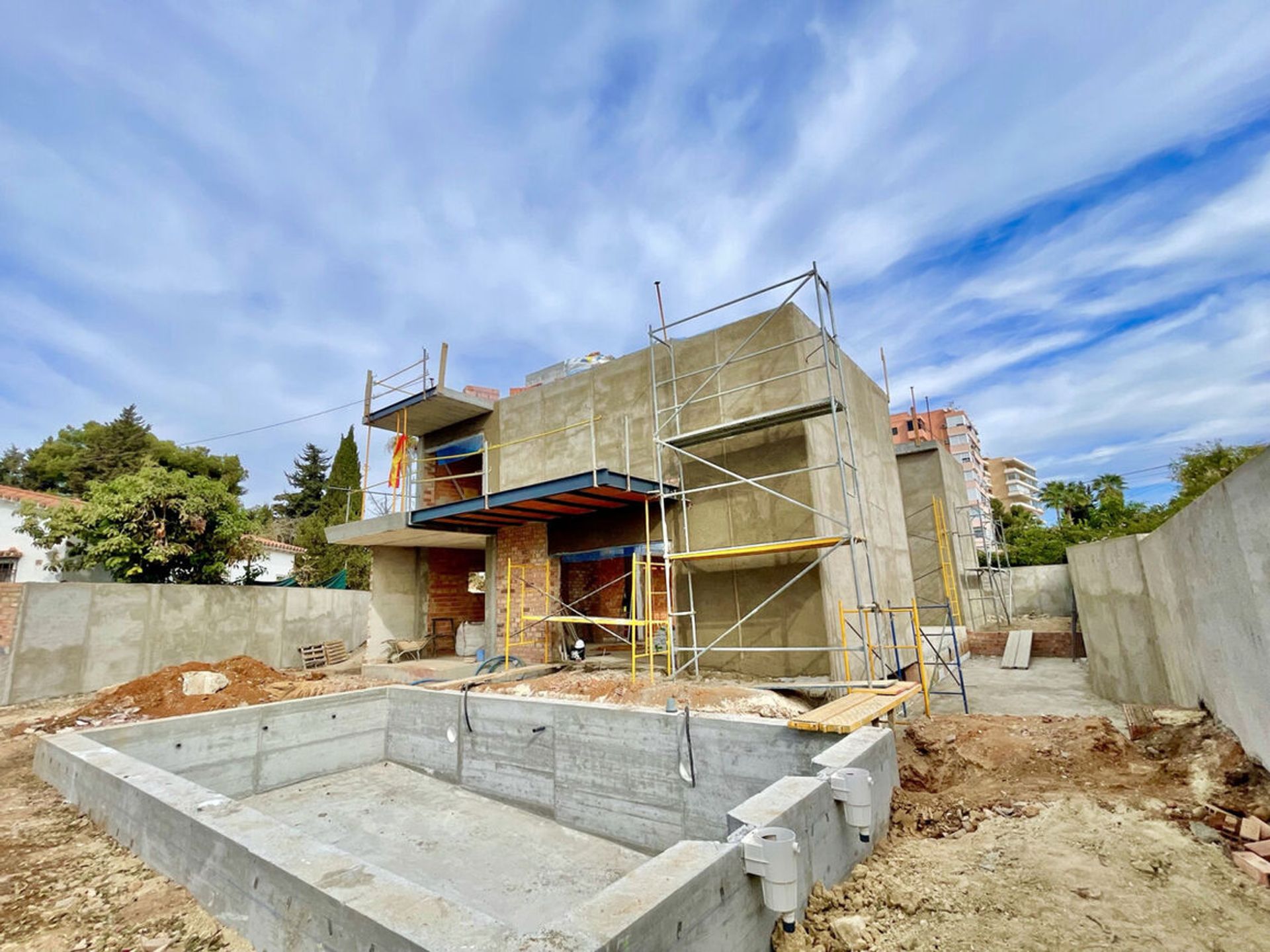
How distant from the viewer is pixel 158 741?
6578 mm

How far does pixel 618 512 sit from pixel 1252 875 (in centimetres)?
841

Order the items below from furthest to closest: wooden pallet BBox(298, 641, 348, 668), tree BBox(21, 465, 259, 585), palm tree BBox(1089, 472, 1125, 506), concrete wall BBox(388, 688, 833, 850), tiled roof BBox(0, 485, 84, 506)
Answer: palm tree BBox(1089, 472, 1125, 506) < tiled roof BBox(0, 485, 84, 506) < wooden pallet BBox(298, 641, 348, 668) < tree BBox(21, 465, 259, 585) < concrete wall BBox(388, 688, 833, 850)

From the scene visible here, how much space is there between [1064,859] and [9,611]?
14890 millimetres

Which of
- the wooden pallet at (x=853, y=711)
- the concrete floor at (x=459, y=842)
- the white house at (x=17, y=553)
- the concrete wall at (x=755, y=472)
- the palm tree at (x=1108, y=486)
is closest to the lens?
the wooden pallet at (x=853, y=711)

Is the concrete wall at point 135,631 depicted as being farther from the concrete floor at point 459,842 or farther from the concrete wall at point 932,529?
the concrete wall at point 932,529

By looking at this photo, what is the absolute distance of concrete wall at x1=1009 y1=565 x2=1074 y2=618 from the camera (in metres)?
19.0

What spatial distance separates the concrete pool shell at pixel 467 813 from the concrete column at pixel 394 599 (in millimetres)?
5054

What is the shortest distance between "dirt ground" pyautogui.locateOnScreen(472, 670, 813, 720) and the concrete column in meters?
5.92

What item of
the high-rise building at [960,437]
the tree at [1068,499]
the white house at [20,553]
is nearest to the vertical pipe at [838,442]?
the white house at [20,553]

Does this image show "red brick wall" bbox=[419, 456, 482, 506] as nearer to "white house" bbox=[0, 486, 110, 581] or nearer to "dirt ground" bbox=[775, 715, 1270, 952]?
"white house" bbox=[0, 486, 110, 581]

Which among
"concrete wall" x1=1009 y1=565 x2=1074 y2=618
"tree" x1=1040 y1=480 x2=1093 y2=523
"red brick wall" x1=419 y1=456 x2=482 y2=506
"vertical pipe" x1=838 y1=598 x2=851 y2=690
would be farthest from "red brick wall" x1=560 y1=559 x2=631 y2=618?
"tree" x1=1040 y1=480 x2=1093 y2=523

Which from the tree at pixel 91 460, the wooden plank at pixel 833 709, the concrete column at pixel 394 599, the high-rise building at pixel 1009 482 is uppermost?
the high-rise building at pixel 1009 482

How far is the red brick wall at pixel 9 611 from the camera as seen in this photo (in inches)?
394

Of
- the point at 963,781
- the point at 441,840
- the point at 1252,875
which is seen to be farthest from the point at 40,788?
the point at 1252,875
